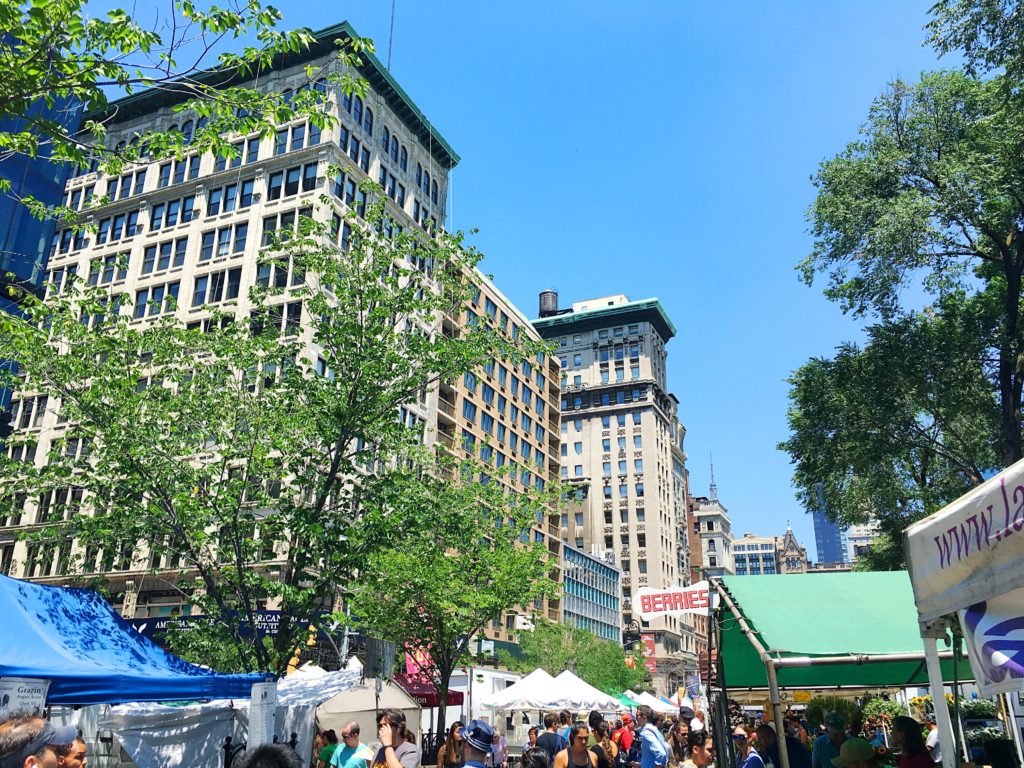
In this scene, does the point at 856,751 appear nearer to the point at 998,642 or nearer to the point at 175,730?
the point at 998,642

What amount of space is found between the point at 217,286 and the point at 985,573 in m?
43.6

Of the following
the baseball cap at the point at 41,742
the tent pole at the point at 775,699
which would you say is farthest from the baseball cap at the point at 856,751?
the baseball cap at the point at 41,742

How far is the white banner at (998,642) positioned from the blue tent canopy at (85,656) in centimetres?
766

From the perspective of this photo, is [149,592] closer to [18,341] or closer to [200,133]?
[18,341]

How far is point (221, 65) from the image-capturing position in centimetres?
980

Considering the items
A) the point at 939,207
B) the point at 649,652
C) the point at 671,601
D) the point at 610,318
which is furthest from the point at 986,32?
the point at 610,318

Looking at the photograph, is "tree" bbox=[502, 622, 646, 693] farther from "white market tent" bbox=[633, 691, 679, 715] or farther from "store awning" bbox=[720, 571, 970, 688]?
"store awning" bbox=[720, 571, 970, 688]

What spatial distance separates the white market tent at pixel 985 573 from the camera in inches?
142

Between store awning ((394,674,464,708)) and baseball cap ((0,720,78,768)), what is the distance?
23.4 m

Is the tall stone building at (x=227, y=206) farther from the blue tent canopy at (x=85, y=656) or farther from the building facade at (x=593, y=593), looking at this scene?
the blue tent canopy at (x=85, y=656)

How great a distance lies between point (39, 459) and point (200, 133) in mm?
40902

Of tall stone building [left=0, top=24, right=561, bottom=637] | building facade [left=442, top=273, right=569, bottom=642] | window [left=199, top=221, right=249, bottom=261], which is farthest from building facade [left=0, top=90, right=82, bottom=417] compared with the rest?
building facade [left=442, top=273, right=569, bottom=642]

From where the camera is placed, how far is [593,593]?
3130 inches

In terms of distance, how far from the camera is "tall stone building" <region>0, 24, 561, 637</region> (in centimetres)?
4100
